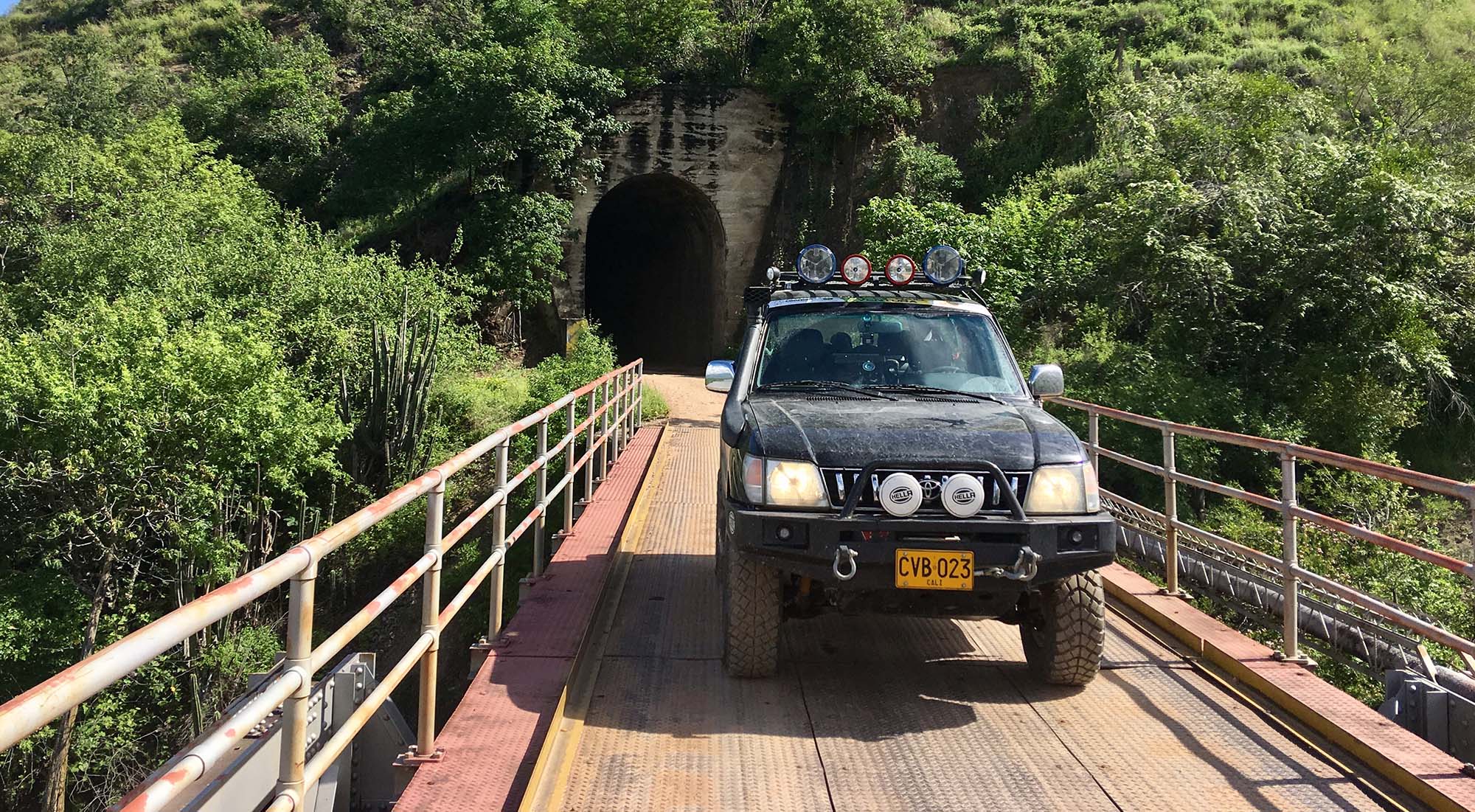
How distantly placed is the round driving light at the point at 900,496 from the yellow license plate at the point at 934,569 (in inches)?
6.9

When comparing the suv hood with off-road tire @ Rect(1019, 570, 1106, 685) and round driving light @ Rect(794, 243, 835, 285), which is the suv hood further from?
round driving light @ Rect(794, 243, 835, 285)

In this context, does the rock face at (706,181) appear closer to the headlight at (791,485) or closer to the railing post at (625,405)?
the railing post at (625,405)

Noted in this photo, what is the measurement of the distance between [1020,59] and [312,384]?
20.6m

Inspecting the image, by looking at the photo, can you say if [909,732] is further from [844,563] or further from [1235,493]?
[1235,493]

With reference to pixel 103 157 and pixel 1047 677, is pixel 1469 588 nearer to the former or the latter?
pixel 1047 677

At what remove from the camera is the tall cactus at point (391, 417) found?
17.6 meters

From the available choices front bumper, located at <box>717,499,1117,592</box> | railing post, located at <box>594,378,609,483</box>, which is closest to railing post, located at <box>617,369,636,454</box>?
railing post, located at <box>594,378,609,483</box>

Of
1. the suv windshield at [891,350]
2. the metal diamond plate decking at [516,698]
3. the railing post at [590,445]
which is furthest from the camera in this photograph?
the railing post at [590,445]

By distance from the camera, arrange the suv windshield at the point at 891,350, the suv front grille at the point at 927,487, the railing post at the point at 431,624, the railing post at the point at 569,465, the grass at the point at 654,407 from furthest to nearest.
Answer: the grass at the point at 654,407, the railing post at the point at 569,465, the suv windshield at the point at 891,350, the suv front grille at the point at 927,487, the railing post at the point at 431,624

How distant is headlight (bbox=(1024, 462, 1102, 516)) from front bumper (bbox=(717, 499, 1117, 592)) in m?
0.06

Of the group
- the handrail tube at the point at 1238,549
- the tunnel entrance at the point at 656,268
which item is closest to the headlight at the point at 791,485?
the handrail tube at the point at 1238,549

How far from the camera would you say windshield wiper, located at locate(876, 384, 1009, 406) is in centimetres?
533

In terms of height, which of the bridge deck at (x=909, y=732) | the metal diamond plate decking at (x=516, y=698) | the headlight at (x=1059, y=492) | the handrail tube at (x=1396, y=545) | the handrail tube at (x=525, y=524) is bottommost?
the bridge deck at (x=909, y=732)

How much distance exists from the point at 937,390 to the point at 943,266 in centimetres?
107
